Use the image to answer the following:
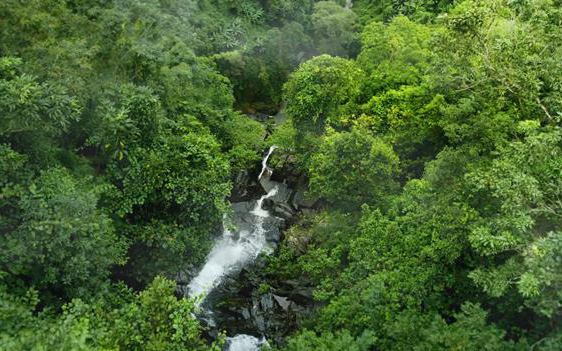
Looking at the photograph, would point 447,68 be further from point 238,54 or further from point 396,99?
point 238,54

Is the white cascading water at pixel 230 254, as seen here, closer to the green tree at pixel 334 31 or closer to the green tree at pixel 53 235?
the green tree at pixel 53 235

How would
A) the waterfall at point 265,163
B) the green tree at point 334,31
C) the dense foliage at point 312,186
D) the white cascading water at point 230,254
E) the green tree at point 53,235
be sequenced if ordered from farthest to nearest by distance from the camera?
the green tree at point 334,31
the waterfall at point 265,163
the white cascading water at point 230,254
the green tree at point 53,235
the dense foliage at point 312,186

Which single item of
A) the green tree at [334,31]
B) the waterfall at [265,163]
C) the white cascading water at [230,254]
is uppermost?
the green tree at [334,31]

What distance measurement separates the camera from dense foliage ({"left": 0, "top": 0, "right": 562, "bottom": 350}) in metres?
13.7

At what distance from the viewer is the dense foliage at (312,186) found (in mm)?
13727

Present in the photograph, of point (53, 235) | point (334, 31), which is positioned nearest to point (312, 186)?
point (53, 235)

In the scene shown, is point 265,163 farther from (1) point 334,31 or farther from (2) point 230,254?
(1) point 334,31

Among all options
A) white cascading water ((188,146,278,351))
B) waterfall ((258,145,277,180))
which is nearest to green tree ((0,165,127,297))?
white cascading water ((188,146,278,351))

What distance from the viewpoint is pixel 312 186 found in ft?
78.5

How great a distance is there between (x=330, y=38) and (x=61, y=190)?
29.3 metres

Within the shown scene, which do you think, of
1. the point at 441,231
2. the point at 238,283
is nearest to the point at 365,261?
the point at 441,231

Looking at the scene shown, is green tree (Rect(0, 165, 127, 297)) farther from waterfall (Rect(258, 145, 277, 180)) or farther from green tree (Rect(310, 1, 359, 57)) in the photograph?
green tree (Rect(310, 1, 359, 57))

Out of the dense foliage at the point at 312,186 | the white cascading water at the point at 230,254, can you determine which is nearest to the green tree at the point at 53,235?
the dense foliage at the point at 312,186

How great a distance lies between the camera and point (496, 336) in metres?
13.5
